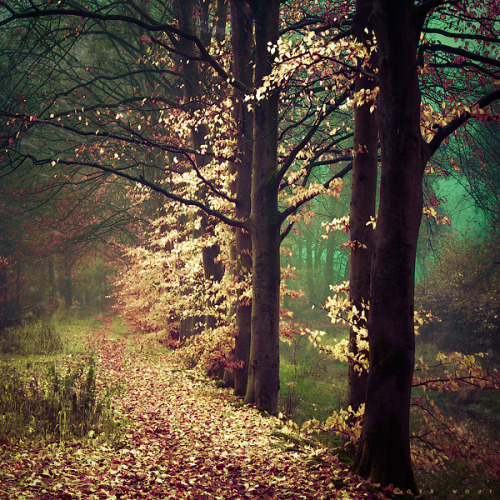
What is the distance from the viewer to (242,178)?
33.6 feet

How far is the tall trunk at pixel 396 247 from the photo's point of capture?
439 cm

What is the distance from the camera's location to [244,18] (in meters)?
9.88

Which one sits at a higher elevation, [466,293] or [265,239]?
[265,239]

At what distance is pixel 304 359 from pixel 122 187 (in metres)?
14.5

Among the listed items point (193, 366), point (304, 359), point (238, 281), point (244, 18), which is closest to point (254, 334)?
point (238, 281)

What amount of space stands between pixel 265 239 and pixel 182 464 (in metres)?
4.49

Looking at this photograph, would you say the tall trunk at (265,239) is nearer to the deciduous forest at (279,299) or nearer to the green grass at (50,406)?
the deciduous forest at (279,299)

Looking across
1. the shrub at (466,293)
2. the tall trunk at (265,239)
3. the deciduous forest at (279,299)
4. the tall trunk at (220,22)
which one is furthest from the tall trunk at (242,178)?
the shrub at (466,293)

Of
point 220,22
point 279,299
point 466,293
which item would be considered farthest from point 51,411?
point 466,293

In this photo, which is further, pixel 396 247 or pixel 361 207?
pixel 361 207

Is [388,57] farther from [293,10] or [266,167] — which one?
[293,10]

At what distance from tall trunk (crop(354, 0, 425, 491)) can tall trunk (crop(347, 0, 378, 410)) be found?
1786mm

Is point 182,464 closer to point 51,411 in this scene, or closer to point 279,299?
point 51,411

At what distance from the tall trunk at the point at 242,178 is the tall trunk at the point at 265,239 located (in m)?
0.99
